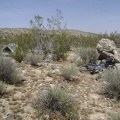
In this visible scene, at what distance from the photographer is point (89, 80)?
7676 mm

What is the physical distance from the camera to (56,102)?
5117mm

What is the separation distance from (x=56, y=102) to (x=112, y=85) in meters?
1.91

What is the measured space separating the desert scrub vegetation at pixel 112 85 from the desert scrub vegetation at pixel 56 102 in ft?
4.59

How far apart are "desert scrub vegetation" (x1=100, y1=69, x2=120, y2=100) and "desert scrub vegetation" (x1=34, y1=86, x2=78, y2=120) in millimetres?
1400

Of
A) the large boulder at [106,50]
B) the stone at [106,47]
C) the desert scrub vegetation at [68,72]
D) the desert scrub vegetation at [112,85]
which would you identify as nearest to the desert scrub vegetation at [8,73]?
the desert scrub vegetation at [68,72]

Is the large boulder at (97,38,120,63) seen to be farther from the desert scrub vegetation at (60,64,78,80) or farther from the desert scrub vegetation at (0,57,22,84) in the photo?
the desert scrub vegetation at (0,57,22,84)

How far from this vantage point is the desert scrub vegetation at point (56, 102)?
16.5 feet

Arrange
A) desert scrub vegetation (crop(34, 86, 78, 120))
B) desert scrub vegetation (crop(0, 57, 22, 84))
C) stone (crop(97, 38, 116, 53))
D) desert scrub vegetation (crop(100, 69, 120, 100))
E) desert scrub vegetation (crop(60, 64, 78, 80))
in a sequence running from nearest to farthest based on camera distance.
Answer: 1. desert scrub vegetation (crop(34, 86, 78, 120))
2. desert scrub vegetation (crop(100, 69, 120, 100))
3. desert scrub vegetation (crop(0, 57, 22, 84))
4. desert scrub vegetation (crop(60, 64, 78, 80))
5. stone (crop(97, 38, 116, 53))

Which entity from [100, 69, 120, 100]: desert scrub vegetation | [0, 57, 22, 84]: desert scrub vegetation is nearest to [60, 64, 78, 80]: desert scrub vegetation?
[100, 69, 120, 100]: desert scrub vegetation

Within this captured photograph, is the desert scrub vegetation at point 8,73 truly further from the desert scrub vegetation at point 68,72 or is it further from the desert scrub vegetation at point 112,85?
the desert scrub vegetation at point 112,85

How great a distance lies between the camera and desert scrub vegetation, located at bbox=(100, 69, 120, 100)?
611 centimetres

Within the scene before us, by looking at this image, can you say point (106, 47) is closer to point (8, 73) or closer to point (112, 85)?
point (112, 85)

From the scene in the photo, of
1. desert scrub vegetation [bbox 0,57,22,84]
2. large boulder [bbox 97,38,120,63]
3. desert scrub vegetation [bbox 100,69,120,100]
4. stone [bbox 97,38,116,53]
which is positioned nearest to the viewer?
desert scrub vegetation [bbox 100,69,120,100]

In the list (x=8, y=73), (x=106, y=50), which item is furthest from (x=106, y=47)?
→ (x=8, y=73)
